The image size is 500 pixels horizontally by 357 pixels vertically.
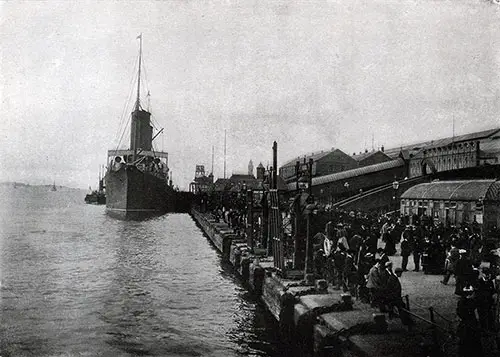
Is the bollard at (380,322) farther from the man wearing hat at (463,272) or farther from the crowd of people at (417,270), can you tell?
the man wearing hat at (463,272)

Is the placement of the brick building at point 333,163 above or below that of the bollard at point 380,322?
above

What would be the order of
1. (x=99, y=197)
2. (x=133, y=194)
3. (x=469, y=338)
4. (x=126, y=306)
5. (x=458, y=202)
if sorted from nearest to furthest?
(x=469, y=338)
(x=126, y=306)
(x=458, y=202)
(x=133, y=194)
(x=99, y=197)

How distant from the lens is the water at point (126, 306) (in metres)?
11.3

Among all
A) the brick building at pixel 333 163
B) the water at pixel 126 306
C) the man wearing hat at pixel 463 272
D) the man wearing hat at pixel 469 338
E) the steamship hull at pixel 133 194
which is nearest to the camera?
the man wearing hat at pixel 469 338

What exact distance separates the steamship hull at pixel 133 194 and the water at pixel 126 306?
2910cm

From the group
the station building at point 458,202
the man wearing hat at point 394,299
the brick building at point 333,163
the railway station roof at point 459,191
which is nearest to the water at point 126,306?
the man wearing hat at point 394,299

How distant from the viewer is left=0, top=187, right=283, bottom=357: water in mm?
11266

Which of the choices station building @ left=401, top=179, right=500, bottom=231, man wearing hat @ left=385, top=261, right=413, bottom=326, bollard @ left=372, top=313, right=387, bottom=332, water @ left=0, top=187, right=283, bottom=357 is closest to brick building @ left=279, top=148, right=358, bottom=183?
station building @ left=401, top=179, right=500, bottom=231

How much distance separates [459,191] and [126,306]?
17.9 metres

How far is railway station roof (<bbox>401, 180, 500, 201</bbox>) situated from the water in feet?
41.0

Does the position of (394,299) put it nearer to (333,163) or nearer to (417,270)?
(417,270)

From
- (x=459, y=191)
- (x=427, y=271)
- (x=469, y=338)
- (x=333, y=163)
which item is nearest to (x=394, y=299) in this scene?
(x=469, y=338)

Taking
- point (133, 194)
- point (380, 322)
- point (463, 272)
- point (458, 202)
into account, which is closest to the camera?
point (380, 322)

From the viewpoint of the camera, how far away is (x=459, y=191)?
2319cm
